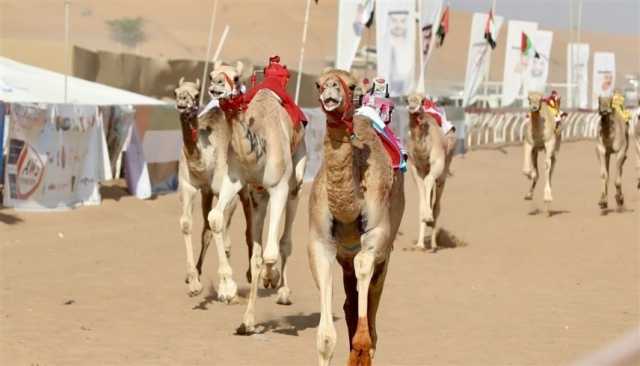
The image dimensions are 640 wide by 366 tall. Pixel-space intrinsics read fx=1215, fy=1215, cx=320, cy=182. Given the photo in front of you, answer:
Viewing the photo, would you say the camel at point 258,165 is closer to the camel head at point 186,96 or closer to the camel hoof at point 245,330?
the camel hoof at point 245,330

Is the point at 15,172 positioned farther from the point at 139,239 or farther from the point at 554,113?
the point at 554,113

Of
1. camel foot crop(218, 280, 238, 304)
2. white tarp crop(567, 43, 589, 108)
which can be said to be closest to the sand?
camel foot crop(218, 280, 238, 304)

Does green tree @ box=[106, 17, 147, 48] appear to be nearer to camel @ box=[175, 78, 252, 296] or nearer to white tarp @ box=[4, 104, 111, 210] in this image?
white tarp @ box=[4, 104, 111, 210]

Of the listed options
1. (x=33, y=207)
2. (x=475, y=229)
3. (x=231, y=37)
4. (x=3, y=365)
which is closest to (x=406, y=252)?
(x=475, y=229)

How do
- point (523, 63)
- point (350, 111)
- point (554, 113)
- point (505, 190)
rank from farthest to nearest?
point (523, 63)
point (505, 190)
point (554, 113)
point (350, 111)

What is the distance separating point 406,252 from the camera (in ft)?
52.0

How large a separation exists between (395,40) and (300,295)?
19.4m

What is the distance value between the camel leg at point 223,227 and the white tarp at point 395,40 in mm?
20369

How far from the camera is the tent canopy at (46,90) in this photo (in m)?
21.7

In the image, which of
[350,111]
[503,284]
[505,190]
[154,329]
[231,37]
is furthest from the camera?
[231,37]

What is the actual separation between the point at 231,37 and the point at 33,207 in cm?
11447

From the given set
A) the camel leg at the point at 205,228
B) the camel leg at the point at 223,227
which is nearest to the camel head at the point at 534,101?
the camel leg at the point at 205,228

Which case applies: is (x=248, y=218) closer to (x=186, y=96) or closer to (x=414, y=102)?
(x=186, y=96)

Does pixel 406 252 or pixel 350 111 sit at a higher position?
pixel 350 111
